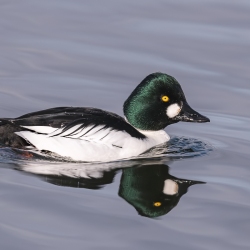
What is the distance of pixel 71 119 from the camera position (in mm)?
10742

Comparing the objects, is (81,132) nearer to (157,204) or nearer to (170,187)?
(170,187)

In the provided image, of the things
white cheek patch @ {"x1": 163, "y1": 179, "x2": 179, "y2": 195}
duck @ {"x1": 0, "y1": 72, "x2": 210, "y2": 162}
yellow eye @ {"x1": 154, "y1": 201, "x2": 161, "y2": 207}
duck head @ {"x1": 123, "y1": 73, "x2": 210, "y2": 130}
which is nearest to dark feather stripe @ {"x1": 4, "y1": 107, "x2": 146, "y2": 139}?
duck @ {"x1": 0, "y1": 72, "x2": 210, "y2": 162}

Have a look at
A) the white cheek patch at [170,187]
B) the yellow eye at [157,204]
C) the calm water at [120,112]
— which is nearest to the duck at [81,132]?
the calm water at [120,112]

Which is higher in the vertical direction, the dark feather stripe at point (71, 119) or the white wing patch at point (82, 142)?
the dark feather stripe at point (71, 119)

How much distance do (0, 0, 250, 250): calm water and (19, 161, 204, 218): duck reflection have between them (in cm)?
1

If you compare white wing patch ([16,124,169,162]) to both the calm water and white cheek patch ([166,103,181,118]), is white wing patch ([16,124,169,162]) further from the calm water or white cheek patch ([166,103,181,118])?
white cheek patch ([166,103,181,118])

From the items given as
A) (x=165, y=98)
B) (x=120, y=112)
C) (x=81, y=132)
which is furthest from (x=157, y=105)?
(x=120, y=112)

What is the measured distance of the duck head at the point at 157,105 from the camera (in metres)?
11.1

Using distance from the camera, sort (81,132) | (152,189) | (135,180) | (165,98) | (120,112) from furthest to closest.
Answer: (120,112) < (165,98) < (81,132) < (135,180) < (152,189)

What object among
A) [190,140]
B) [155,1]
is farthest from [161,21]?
[190,140]

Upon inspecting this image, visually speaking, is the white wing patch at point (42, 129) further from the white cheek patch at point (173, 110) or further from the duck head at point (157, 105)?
the white cheek patch at point (173, 110)

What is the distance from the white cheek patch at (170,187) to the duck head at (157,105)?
1.38 m

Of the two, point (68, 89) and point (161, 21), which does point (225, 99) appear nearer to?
point (68, 89)

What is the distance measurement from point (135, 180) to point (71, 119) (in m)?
1.18
